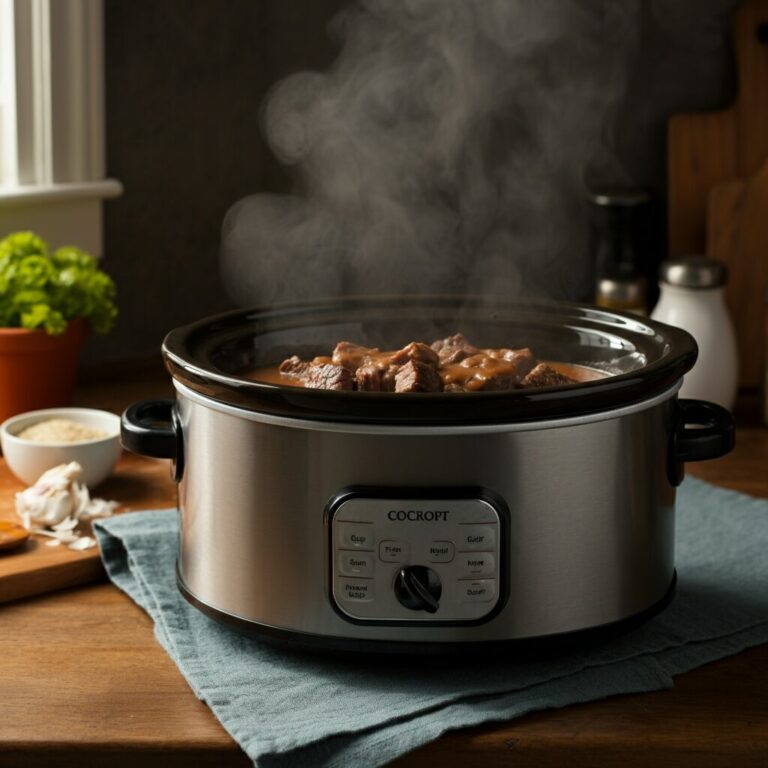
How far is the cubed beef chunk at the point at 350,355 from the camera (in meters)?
1.29

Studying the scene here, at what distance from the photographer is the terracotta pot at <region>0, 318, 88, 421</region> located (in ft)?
6.10

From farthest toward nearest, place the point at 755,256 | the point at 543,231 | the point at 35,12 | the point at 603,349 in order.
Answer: the point at 543,231 < the point at 755,256 < the point at 35,12 < the point at 603,349

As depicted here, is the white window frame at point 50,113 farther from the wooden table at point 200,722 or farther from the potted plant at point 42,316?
the wooden table at point 200,722

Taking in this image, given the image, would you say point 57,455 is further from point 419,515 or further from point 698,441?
point 698,441

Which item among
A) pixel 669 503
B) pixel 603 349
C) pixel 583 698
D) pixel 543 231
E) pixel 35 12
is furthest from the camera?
pixel 543 231

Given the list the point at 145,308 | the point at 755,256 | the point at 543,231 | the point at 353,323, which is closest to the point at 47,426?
the point at 353,323

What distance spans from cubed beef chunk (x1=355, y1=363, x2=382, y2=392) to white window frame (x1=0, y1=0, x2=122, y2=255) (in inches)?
40.2

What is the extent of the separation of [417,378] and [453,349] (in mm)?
174

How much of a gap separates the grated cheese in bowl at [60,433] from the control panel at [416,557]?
2.34 feet

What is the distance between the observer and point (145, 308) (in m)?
2.33

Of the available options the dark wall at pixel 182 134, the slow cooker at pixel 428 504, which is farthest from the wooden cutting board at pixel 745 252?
the slow cooker at pixel 428 504

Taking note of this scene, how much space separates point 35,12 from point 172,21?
0.27m

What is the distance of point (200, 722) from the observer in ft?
3.56

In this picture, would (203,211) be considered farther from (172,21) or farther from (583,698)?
(583,698)
